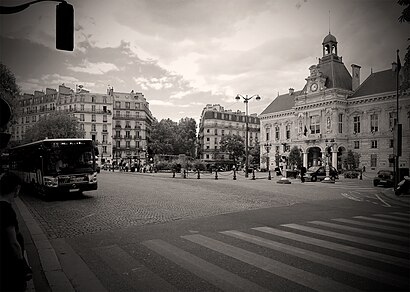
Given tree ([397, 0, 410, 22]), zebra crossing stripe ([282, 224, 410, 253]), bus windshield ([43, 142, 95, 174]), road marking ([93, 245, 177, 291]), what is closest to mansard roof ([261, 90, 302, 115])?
bus windshield ([43, 142, 95, 174])

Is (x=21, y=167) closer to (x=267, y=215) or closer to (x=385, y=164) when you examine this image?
(x=267, y=215)

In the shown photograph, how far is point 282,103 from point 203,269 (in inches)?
2637

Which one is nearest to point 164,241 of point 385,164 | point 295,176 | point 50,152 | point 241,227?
point 241,227

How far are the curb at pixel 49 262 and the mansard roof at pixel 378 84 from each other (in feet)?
173

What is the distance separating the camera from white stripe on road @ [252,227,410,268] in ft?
17.2

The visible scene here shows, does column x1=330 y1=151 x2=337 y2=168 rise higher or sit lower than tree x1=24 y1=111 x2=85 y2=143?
lower

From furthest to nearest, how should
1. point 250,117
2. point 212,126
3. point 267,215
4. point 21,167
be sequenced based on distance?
point 250,117 → point 212,126 → point 21,167 → point 267,215

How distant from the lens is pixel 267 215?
975cm

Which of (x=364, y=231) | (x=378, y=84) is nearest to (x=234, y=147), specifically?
(x=378, y=84)

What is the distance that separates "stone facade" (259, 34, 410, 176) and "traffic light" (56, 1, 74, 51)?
151 ft

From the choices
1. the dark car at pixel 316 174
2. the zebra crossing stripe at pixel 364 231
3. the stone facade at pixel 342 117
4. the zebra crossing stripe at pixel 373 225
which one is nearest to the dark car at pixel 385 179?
the dark car at pixel 316 174

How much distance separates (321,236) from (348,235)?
690 mm

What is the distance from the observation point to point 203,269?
4.87 meters

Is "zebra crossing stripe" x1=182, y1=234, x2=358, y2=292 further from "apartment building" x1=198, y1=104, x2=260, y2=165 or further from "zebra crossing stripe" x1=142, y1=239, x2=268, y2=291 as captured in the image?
"apartment building" x1=198, y1=104, x2=260, y2=165
